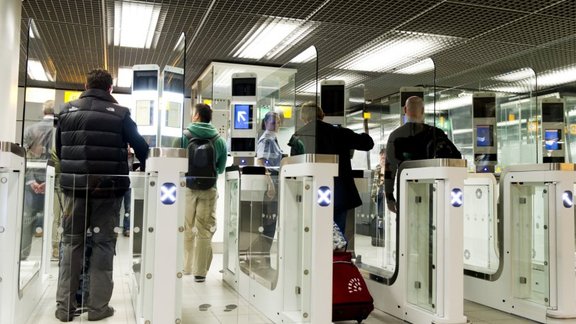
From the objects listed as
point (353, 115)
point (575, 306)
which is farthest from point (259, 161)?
point (575, 306)

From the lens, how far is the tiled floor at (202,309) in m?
3.35

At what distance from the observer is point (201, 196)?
4375mm

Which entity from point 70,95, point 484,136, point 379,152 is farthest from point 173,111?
point 484,136

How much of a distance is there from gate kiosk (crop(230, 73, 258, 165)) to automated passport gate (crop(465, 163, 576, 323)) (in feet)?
8.00

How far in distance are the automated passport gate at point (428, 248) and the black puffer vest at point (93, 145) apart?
2.08 meters

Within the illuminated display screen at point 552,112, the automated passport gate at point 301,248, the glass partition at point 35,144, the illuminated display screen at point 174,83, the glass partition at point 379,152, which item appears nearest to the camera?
the automated passport gate at point 301,248

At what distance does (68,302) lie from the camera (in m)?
3.30

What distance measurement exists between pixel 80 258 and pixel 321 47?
471cm

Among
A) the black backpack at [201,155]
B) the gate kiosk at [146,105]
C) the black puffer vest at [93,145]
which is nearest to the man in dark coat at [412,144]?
the black backpack at [201,155]

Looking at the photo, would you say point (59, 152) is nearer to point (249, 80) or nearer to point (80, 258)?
point (80, 258)

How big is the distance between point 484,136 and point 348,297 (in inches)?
102

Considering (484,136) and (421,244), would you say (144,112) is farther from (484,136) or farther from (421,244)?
(484,136)

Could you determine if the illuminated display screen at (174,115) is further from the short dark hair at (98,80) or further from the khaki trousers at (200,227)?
the khaki trousers at (200,227)

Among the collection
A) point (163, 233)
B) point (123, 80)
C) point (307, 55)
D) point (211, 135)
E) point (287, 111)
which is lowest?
point (163, 233)
